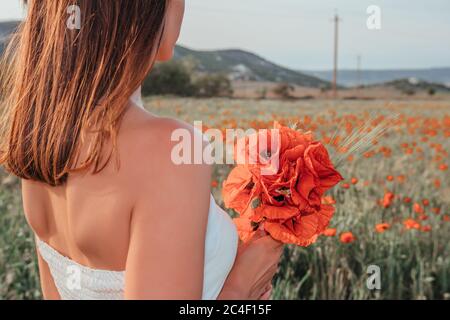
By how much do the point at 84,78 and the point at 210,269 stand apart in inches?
14.4

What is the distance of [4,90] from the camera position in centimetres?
119

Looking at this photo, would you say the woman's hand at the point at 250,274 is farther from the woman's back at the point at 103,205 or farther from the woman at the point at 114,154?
the woman's back at the point at 103,205

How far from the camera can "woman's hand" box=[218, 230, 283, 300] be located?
1097 mm

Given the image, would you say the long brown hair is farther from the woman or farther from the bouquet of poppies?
the bouquet of poppies

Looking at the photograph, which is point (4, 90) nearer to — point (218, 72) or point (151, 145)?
point (151, 145)

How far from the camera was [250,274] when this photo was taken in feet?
3.59

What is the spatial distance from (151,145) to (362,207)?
2694 millimetres

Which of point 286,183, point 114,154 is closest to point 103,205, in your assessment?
point 114,154

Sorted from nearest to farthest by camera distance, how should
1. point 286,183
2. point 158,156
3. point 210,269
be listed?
point 158,156 < point 210,269 < point 286,183

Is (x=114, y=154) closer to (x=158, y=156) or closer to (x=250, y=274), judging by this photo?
(x=158, y=156)

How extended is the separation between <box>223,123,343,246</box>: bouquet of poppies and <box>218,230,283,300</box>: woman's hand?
46mm

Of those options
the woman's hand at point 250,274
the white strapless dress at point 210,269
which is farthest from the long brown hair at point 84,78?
the woman's hand at point 250,274

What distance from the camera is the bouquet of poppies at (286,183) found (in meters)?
1.18

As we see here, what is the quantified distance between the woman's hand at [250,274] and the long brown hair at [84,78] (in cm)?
31
